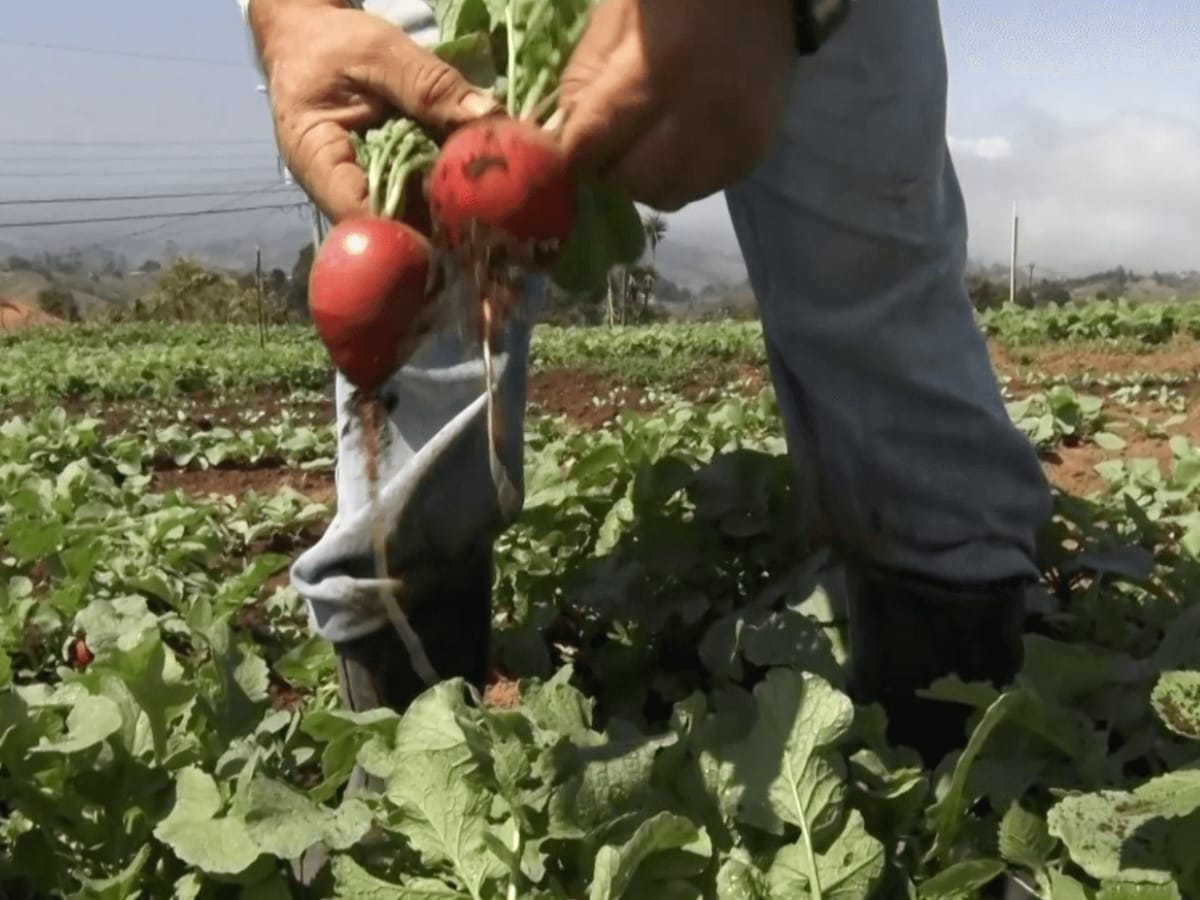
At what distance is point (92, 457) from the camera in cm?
424

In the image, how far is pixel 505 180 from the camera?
4.20 feet

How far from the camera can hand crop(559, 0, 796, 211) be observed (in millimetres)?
1224

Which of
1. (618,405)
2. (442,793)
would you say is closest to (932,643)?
(442,793)

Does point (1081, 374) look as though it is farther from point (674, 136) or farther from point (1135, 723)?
point (674, 136)

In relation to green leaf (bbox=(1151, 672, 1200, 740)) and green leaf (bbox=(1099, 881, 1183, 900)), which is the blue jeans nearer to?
green leaf (bbox=(1151, 672, 1200, 740))

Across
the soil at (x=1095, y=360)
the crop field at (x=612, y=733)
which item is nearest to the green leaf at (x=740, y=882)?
the crop field at (x=612, y=733)

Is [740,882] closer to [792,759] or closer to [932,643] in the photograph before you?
[792,759]

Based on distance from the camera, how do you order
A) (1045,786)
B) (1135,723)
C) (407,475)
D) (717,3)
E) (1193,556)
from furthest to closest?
(1193,556) → (407,475) → (1135,723) → (1045,786) → (717,3)

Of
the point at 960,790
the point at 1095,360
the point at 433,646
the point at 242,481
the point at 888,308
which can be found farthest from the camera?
the point at 1095,360

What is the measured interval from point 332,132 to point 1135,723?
109 centimetres

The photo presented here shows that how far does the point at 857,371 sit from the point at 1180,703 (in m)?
0.67

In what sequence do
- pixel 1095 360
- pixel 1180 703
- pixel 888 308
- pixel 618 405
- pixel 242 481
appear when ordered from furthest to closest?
pixel 1095 360, pixel 618 405, pixel 242 481, pixel 888 308, pixel 1180 703

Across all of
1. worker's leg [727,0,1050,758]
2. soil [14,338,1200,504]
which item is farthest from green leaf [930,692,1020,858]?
soil [14,338,1200,504]

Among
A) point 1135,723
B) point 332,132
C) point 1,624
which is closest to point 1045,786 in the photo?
point 1135,723
